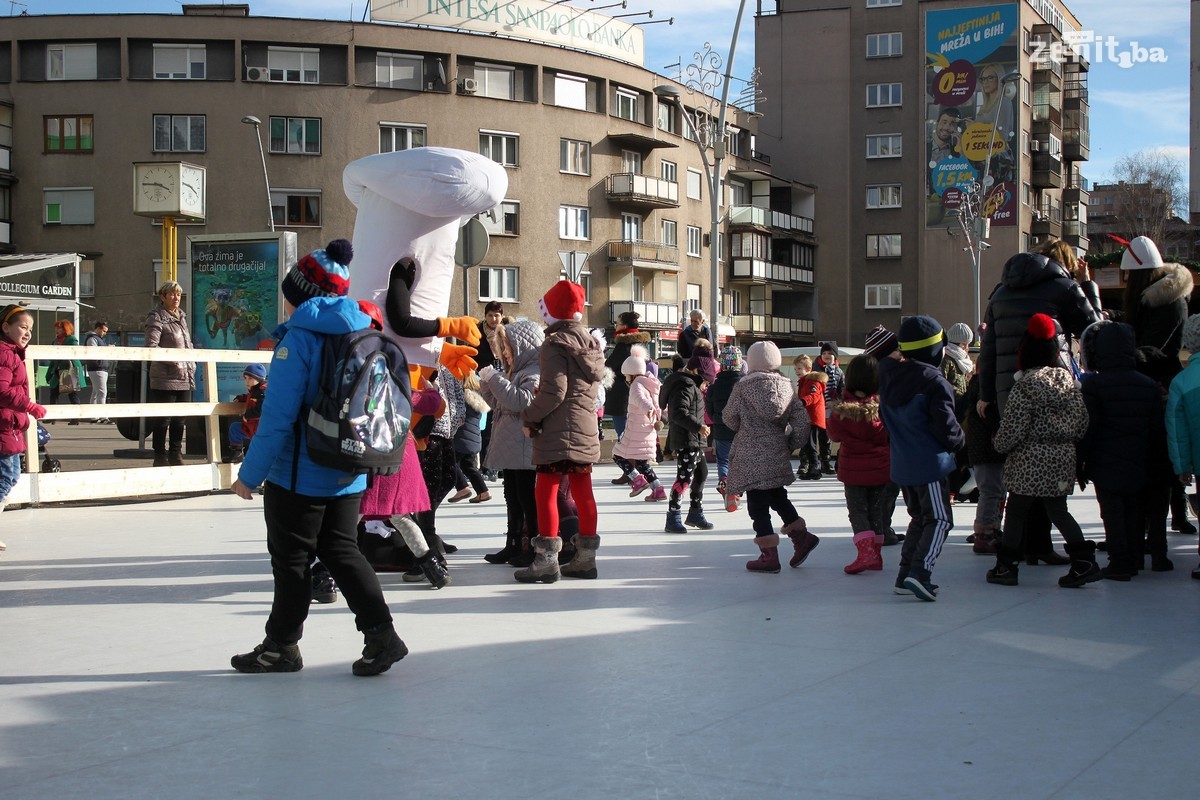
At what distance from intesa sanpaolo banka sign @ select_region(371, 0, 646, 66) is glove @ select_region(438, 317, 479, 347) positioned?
46186 millimetres

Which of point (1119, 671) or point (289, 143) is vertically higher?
point (289, 143)

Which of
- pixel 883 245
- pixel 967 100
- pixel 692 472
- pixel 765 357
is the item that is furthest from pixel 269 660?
pixel 883 245

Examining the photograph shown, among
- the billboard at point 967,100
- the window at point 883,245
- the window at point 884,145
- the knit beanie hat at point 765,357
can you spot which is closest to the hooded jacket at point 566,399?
the knit beanie hat at point 765,357

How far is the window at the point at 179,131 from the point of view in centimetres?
4738

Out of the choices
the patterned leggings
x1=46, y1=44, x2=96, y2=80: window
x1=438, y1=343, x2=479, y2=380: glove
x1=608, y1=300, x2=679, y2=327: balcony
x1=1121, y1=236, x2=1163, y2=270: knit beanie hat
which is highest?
x1=46, y1=44, x2=96, y2=80: window

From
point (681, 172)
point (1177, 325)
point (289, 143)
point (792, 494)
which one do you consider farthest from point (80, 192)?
point (1177, 325)

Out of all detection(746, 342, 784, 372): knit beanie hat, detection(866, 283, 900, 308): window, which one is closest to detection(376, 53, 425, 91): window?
detection(866, 283, 900, 308): window

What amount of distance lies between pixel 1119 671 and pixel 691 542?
4.52 meters

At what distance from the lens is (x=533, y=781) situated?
3752mm

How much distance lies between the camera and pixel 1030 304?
7.89 meters

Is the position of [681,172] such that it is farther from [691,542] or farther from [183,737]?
[183,737]

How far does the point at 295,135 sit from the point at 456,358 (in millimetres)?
43065

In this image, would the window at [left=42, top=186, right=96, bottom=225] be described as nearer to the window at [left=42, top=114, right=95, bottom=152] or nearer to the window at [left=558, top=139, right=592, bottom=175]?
the window at [left=42, top=114, right=95, bottom=152]

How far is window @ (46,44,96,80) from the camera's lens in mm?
47219
